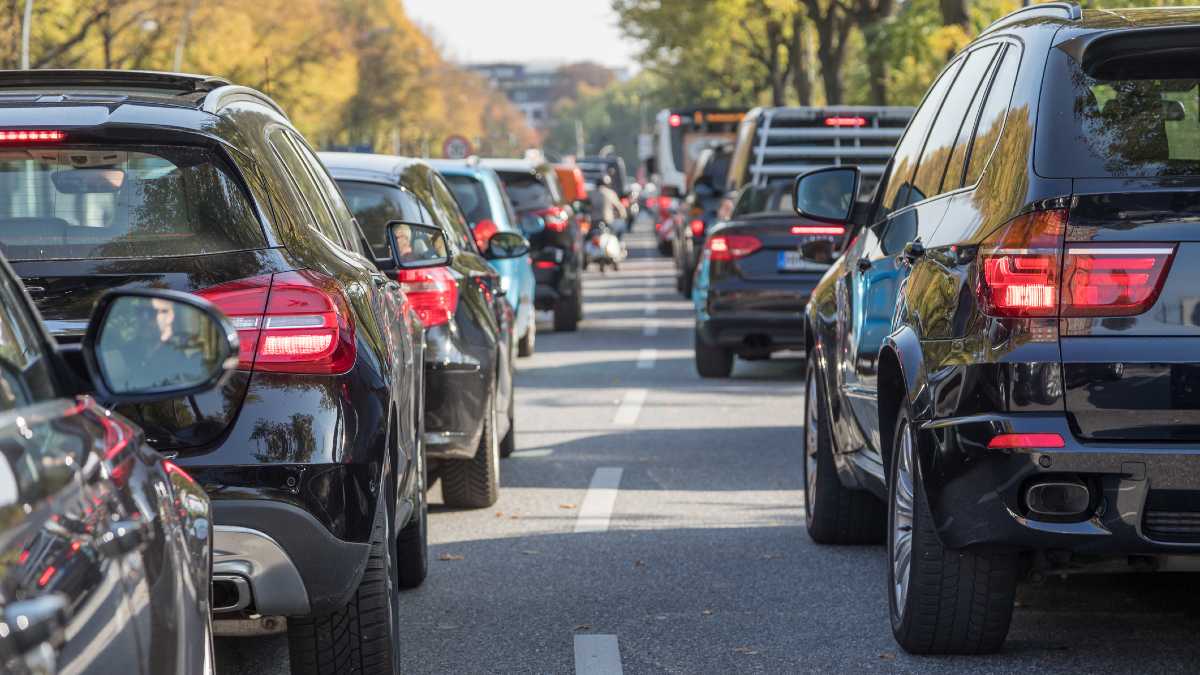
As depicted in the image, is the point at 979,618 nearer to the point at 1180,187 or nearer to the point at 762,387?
the point at 1180,187

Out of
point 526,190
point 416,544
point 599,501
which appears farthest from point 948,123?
point 526,190

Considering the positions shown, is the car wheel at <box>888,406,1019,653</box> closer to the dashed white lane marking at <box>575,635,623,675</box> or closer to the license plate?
the dashed white lane marking at <box>575,635,623,675</box>

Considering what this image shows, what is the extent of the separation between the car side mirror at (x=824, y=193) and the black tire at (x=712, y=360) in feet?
27.4

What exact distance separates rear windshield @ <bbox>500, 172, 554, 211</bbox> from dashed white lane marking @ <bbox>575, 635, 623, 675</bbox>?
14934mm

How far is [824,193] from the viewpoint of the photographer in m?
7.19

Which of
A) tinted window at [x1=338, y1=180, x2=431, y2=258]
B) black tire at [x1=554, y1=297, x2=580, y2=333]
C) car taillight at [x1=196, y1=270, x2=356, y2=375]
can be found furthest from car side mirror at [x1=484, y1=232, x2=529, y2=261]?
black tire at [x1=554, y1=297, x2=580, y2=333]

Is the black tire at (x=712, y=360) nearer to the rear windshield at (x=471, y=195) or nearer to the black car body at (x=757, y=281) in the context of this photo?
the black car body at (x=757, y=281)

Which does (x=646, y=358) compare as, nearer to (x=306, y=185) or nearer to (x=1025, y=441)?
(x=306, y=185)

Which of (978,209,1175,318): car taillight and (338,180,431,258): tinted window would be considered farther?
(338,180,431,258): tinted window

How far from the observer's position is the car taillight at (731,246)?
1493 centimetres

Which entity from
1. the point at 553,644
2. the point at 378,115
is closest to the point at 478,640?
the point at 553,644

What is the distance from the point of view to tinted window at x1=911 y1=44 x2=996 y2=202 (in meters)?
5.81

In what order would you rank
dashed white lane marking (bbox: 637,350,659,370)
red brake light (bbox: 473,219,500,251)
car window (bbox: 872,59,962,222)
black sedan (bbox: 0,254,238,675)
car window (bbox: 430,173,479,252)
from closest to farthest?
black sedan (bbox: 0,254,238,675)
car window (bbox: 872,59,962,222)
car window (bbox: 430,173,479,252)
red brake light (bbox: 473,219,500,251)
dashed white lane marking (bbox: 637,350,659,370)

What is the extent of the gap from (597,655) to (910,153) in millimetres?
1971
